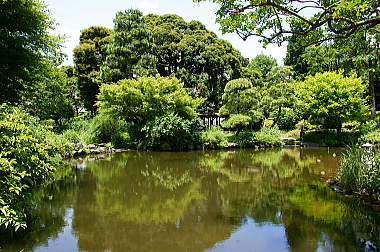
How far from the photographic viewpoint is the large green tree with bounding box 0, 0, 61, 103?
26.6 ft

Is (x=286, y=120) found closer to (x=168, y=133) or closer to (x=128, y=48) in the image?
(x=168, y=133)

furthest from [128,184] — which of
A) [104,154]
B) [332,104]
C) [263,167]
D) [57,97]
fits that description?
[332,104]

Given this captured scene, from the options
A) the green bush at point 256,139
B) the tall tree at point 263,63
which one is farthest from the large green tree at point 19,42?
the tall tree at point 263,63

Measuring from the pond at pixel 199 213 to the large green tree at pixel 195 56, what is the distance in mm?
12270

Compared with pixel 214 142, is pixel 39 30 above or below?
above

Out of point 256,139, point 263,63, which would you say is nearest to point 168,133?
point 256,139

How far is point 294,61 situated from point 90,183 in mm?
26938

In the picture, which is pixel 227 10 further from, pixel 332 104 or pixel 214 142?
pixel 332 104

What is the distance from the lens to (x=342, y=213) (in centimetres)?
548

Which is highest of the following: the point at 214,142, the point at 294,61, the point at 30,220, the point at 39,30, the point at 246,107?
the point at 294,61

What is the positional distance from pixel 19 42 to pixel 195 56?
14.2 m

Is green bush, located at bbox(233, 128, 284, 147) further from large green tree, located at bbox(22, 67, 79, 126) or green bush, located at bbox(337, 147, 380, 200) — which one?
large green tree, located at bbox(22, 67, 79, 126)

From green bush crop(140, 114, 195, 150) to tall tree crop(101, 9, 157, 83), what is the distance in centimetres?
464

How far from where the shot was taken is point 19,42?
835 cm
